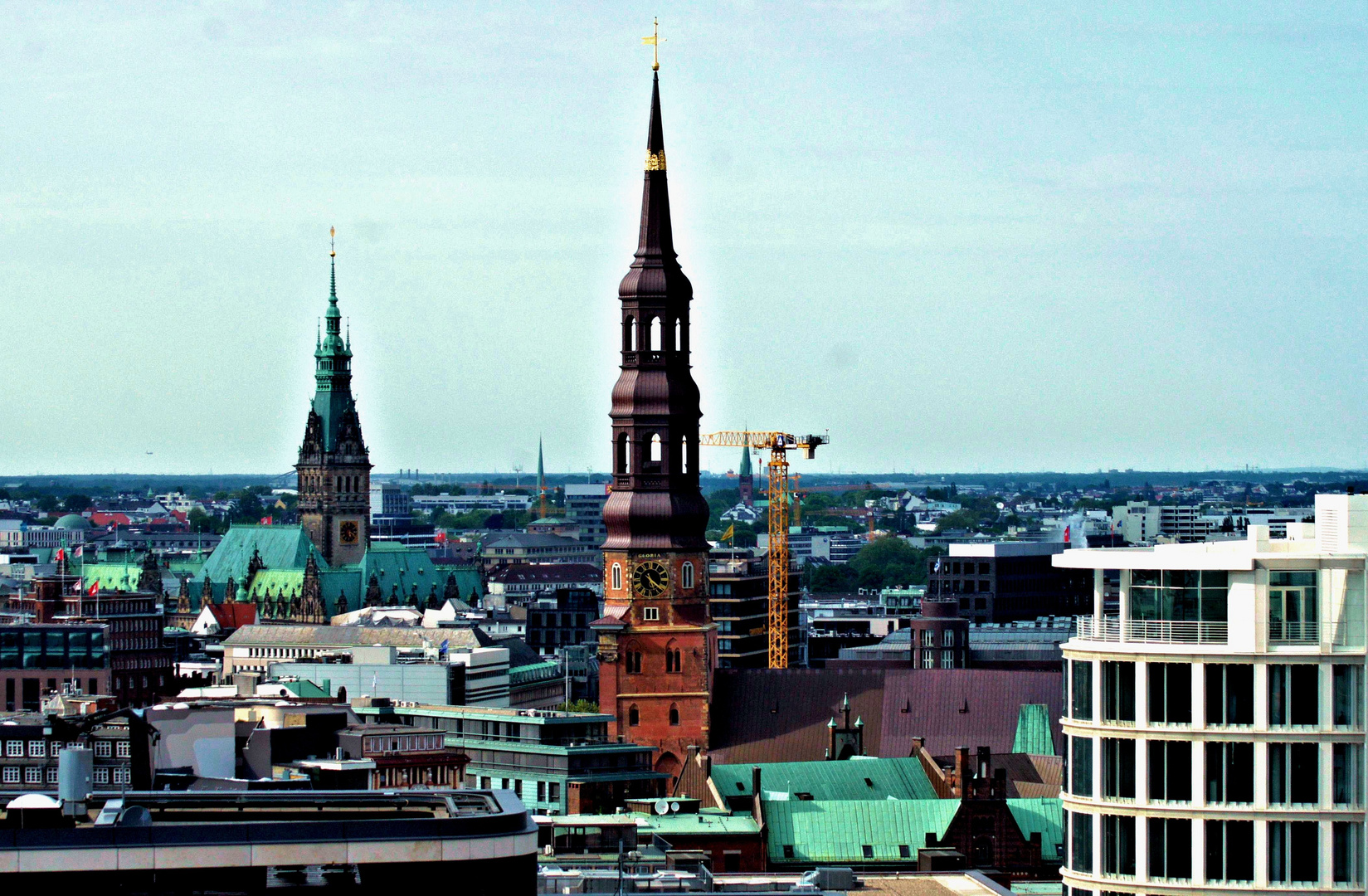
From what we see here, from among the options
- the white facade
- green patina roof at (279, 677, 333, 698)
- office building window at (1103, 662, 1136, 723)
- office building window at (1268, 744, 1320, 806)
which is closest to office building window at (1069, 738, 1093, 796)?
the white facade

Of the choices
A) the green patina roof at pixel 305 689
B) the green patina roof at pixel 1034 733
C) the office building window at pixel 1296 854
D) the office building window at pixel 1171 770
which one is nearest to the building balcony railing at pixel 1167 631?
the office building window at pixel 1171 770

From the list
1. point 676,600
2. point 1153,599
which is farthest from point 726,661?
point 1153,599

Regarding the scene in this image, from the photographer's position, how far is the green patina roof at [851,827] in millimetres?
112875

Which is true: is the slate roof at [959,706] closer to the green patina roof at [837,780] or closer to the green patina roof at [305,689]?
the green patina roof at [837,780]

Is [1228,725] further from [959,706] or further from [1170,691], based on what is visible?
[959,706]

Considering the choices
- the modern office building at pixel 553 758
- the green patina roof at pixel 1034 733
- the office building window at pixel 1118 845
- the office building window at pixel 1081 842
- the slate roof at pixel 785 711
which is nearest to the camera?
the office building window at pixel 1118 845

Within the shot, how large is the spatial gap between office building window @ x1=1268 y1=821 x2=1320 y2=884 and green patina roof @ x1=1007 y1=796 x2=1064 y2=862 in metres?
55.8

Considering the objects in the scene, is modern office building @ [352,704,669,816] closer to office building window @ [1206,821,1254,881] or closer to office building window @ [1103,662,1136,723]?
office building window @ [1103,662,1136,723]

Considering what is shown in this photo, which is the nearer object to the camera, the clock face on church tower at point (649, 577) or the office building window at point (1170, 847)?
the office building window at point (1170, 847)

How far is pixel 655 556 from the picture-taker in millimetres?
137375

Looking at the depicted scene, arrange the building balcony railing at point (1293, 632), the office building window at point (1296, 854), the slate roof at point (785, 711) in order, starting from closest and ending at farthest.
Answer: the office building window at point (1296, 854), the building balcony railing at point (1293, 632), the slate roof at point (785, 711)

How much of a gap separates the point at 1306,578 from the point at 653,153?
82347 millimetres

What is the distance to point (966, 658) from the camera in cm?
18612

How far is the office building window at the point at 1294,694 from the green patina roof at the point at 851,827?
168 feet
